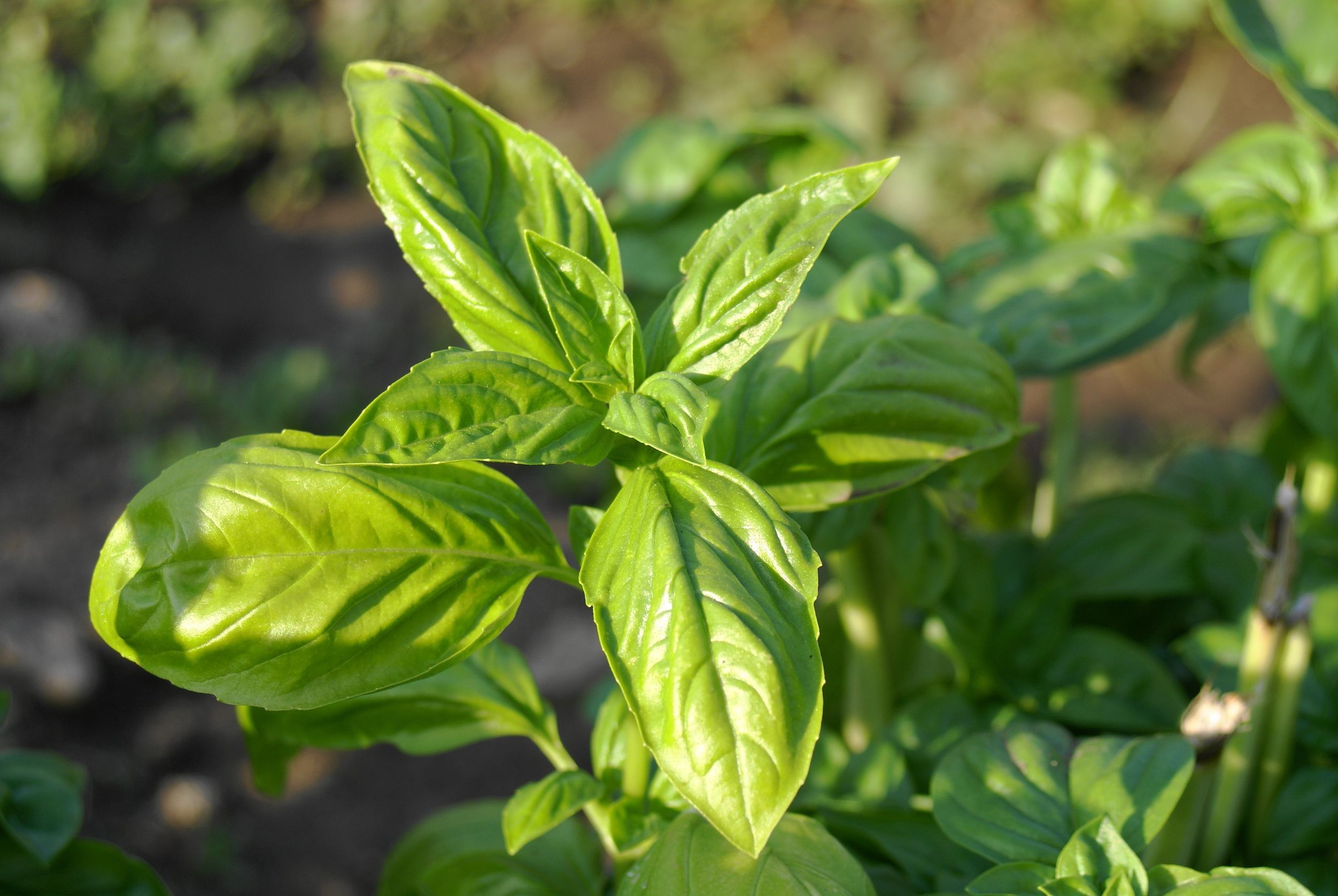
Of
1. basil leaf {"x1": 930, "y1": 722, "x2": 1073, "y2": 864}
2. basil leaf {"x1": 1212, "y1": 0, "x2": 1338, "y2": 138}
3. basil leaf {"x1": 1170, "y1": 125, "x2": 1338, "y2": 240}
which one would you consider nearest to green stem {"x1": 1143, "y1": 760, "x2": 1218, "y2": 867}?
basil leaf {"x1": 930, "y1": 722, "x2": 1073, "y2": 864}

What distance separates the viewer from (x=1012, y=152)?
12.2ft

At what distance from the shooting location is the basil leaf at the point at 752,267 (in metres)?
0.69

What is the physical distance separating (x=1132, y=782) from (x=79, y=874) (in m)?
0.83

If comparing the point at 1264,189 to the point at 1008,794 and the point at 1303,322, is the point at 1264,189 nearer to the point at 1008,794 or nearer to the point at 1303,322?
the point at 1303,322

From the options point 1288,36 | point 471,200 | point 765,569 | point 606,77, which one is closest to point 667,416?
point 765,569

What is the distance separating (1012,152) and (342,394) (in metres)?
2.29

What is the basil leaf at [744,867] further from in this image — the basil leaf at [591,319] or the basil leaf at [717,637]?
the basil leaf at [591,319]

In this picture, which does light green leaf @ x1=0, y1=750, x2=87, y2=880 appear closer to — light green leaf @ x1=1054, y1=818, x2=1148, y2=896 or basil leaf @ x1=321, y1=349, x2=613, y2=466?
basil leaf @ x1=321, y1=349, x2=613, y2=466

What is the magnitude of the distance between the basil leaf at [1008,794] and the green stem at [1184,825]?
115mm

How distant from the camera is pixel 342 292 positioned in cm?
349

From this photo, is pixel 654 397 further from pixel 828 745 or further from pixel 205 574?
pixel 828 745

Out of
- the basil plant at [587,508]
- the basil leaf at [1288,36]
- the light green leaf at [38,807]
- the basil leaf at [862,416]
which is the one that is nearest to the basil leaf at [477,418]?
the basil plant at [587,508]

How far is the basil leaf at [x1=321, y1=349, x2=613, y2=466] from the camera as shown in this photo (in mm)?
623

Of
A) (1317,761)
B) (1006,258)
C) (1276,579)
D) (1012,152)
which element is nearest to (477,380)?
(1276,579)
